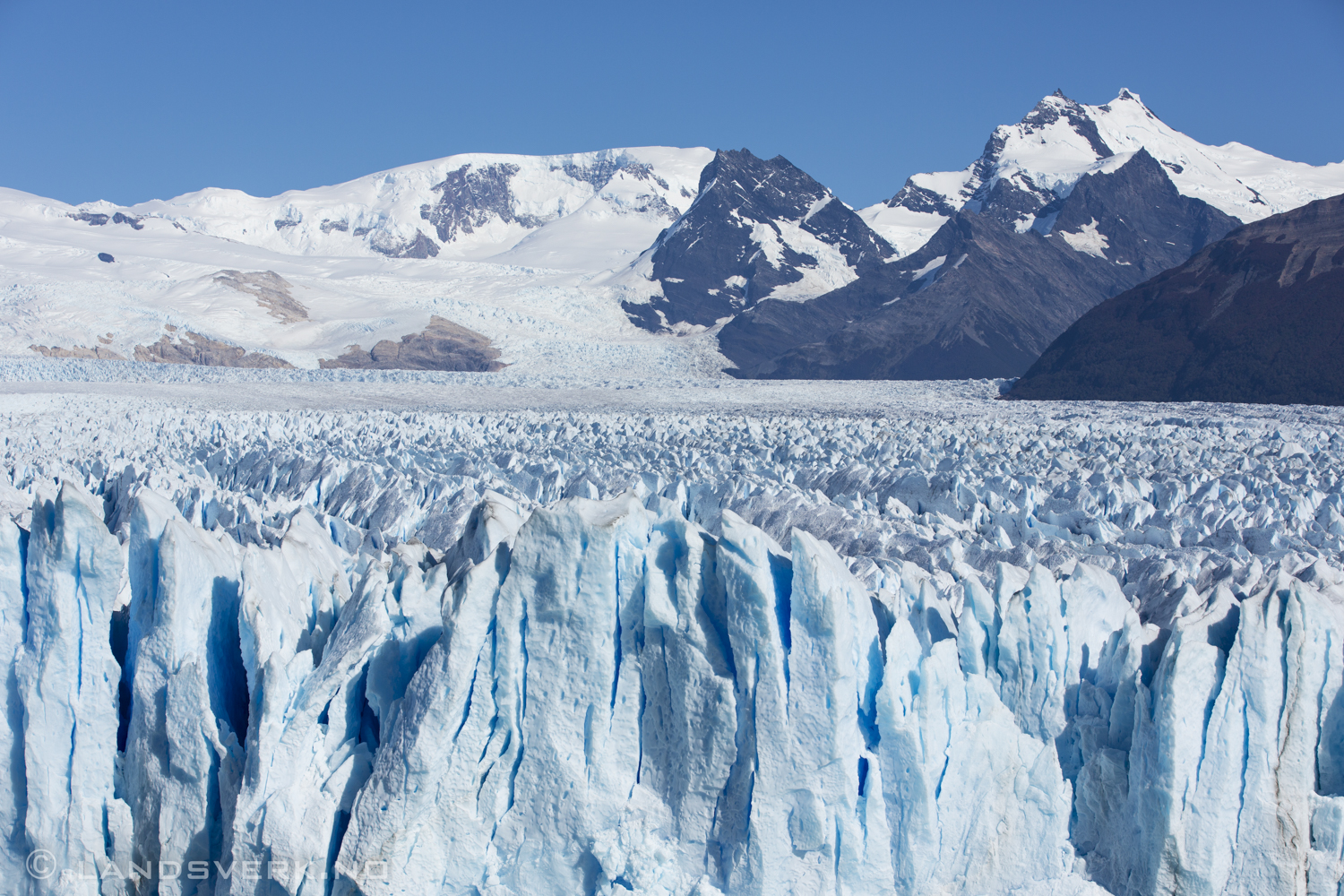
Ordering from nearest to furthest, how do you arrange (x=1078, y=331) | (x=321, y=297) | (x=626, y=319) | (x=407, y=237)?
(x=1078, y=331)
(x=321, y=297)
(x=626, y=319)
(x=407, y=237)

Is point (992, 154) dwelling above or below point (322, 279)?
above

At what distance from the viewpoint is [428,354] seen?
39.8m

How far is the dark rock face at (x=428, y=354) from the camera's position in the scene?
39116 mm

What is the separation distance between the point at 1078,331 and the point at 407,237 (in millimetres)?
108940

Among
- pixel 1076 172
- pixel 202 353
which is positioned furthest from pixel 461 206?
pixel 202 353

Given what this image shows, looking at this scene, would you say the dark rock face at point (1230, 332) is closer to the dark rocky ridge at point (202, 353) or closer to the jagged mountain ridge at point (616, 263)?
the jagged mountain ridge at point (616, 263)

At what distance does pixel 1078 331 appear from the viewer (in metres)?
33.2

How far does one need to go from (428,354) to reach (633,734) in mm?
37250

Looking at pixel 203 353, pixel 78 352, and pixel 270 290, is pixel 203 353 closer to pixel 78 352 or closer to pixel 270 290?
pixel 78 352

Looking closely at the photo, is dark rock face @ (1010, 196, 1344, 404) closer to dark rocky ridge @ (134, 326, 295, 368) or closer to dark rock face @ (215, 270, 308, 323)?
dark rocky ridge @ (134, 326, 295, 368)

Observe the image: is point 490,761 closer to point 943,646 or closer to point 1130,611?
point 943,646

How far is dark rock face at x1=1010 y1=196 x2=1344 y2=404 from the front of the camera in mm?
25078

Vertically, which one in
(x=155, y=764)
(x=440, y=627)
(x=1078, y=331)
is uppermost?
(x=1078, y=331)

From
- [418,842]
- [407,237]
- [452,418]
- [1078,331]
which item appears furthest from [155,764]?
[407,237]
